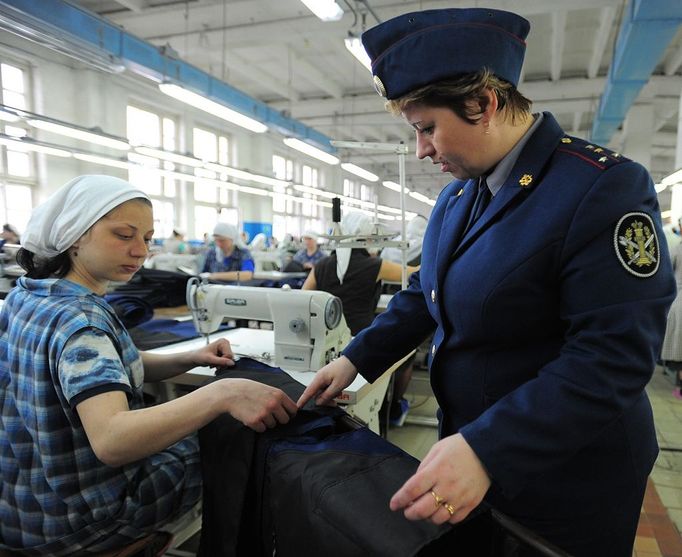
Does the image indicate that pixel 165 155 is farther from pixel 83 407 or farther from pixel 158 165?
pixel 83 407

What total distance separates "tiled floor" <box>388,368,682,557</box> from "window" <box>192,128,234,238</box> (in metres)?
9.44

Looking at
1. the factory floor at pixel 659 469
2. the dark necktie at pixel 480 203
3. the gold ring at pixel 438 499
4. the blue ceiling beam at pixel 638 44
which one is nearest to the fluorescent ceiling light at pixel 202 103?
the factory floor at pixel 659 469

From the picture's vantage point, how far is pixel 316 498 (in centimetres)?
79

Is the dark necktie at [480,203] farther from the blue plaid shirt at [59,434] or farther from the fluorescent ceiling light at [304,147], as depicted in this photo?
the fluorescent ceiling light at [304,147]

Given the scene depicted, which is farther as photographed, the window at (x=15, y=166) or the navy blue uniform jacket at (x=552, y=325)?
the window at (x=15, y=166)

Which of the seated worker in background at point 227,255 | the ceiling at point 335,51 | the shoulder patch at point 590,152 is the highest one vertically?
the ceiling at point 335,51

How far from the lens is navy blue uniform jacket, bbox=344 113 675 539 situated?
682mm

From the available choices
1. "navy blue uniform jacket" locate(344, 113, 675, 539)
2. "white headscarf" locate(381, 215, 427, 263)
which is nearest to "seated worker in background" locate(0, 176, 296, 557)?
"navy blue uniform jacket" locate(344, 113, 675, 539)

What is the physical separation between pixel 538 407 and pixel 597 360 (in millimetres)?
104

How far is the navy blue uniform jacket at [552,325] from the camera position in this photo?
68 centimetres

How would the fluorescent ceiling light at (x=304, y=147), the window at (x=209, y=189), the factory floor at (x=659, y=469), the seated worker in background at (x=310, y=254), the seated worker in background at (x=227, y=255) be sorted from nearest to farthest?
the factory floor at (x=659, y=469), the seated worker in background at (x=227, y=255), the seated worker in background at (x=310, y=254), the fluorescent ceiling light at (x=304, y=147), the window at (x=209, y=189)

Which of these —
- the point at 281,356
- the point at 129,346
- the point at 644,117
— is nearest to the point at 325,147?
the point at 644,117

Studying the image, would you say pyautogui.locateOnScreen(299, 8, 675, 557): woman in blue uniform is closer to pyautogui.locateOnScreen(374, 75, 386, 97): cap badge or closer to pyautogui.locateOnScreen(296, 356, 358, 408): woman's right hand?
pyautogui.locateOnScreen(374, 75, 386, 97): cap badge

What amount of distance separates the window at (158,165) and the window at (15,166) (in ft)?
6.22
